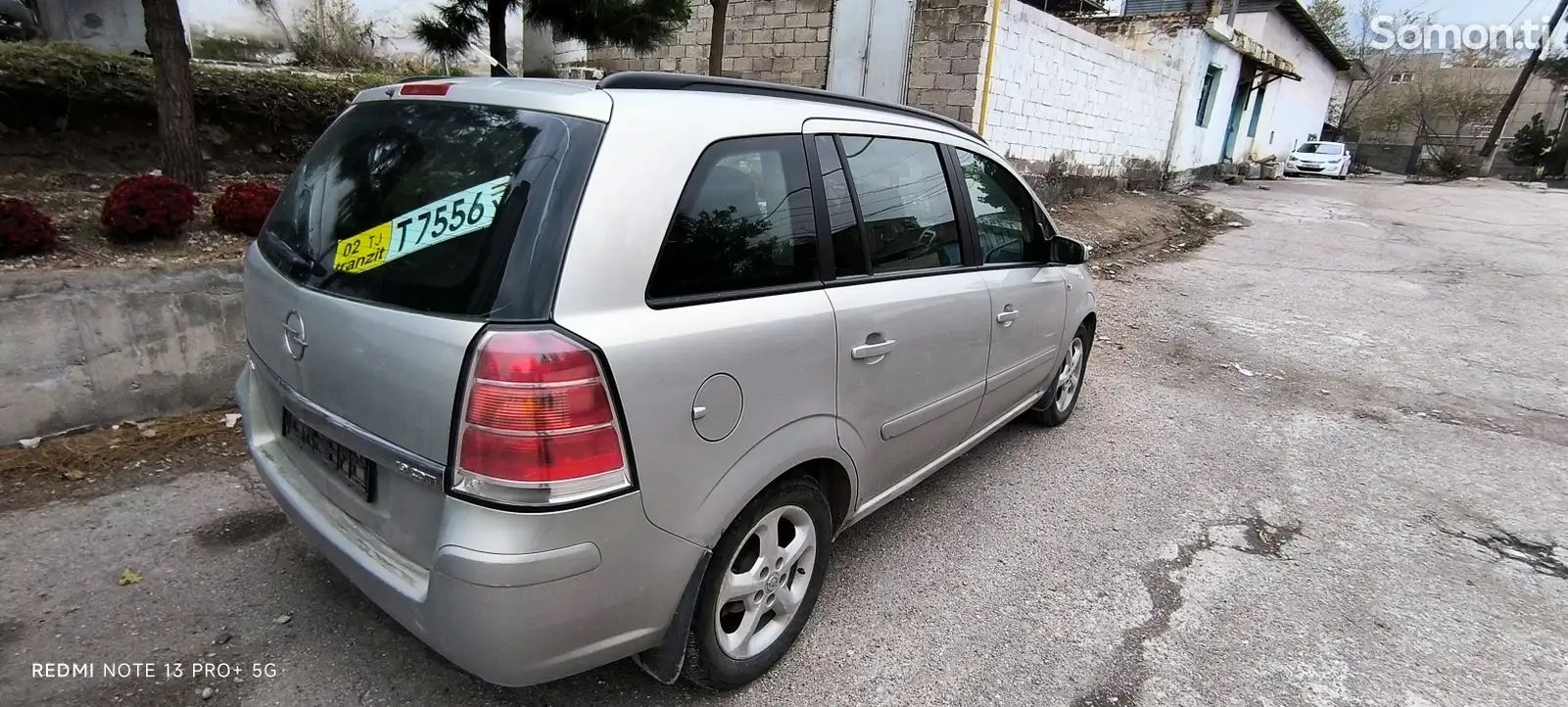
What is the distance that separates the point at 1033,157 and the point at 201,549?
11.0m

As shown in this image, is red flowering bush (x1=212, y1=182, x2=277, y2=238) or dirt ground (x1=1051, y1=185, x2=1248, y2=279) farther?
dirt ground (x1=1051, y1=185, x2=1248, y2=279)

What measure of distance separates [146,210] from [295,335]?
3.16 m

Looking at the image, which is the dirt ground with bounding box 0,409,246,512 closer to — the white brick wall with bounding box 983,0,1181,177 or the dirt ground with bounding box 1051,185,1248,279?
the dirt ground with bounding box 1051,185,1248,279

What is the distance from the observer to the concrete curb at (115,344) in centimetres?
327

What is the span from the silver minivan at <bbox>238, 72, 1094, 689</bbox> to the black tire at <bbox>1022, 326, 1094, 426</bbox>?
6.07 feet

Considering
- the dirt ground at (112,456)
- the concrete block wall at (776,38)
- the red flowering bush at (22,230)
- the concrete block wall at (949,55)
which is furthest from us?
the concrete block wall at (776,38)

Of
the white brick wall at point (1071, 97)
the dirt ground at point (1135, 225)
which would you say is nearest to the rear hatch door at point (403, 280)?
the dirt ground at point (1135, 225)

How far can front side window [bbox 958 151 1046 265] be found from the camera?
3.23 metres

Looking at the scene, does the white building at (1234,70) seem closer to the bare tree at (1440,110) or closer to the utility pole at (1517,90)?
the utility pole at (1517,90)

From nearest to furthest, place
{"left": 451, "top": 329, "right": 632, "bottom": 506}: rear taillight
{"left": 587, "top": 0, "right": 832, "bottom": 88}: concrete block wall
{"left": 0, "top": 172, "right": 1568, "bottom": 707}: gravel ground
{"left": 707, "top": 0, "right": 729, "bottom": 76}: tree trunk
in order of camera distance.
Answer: {"left": 451, "top": 329, "right": 632, "bottom": 506}: rear taillight → {"left": 0, "top": 172, "right": 1568, "bottom": 707}: gravel ground → {"left": 707, "top": 0, "right": 729, "bottom": 76}: tree trunk → {"left": 587, "top": 0, "right": 832, "bottom": 88}: concrete block wall

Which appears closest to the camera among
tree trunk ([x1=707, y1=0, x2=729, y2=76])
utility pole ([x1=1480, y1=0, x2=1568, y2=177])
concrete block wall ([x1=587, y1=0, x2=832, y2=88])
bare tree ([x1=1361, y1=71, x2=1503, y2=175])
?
tree trunk ([x1=707, y1=0, x2=729, y2=76])

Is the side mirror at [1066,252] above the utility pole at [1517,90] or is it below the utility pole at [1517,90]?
below

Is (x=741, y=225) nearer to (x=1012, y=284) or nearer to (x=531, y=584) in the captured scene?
(x=531, y=584)

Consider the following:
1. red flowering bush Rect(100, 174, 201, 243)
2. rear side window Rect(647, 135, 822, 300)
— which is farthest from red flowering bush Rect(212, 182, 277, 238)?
rear side window Rect(647, 135, 822, 300)
